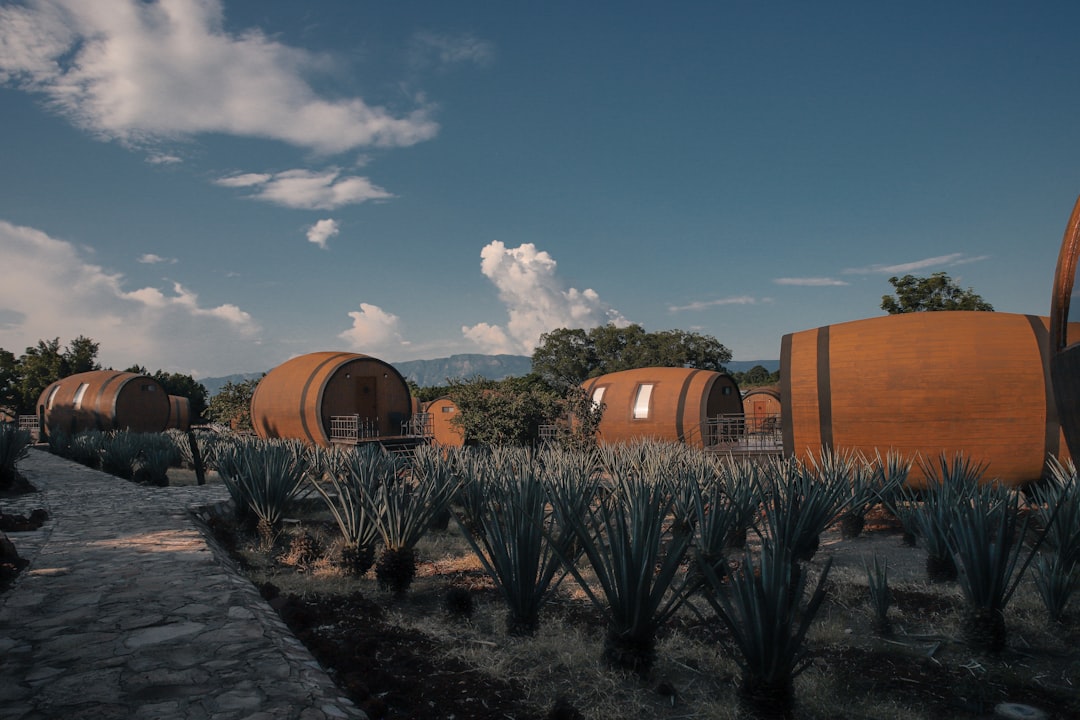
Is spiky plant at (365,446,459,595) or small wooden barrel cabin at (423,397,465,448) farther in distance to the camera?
small wooden barrel cabin at (423,397,465,448)

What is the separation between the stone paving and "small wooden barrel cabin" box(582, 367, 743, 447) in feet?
31.6

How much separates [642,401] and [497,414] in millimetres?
3264

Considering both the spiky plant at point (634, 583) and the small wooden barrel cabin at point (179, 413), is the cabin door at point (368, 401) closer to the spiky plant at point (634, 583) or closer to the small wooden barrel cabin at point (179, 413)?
the spiky plant at point (634, 583)

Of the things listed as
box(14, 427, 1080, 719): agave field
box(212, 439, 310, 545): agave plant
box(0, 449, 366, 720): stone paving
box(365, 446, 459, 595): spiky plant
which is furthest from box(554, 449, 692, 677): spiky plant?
box(212, 439, 310, 545): agave plant

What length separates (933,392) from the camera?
6988 millimetres

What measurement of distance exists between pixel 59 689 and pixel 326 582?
95.9 inches

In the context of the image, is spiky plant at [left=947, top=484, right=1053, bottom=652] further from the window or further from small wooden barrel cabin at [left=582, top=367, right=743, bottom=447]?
the window

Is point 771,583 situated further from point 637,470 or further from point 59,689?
point 637,470

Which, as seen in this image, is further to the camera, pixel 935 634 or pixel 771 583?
pixel 935 634

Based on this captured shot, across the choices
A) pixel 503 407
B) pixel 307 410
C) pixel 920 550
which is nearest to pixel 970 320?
pixel 920 550

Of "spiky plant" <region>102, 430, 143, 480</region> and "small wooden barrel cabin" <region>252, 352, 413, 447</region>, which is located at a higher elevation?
"small wooden barrel cabin" <region>252, 352, 413, 447</region>

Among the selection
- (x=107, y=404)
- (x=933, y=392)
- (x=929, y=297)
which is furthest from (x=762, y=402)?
(x=107, y=404)

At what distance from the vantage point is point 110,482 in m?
10.1

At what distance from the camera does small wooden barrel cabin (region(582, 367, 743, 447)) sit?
13.1m
